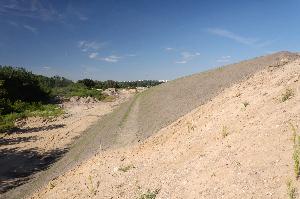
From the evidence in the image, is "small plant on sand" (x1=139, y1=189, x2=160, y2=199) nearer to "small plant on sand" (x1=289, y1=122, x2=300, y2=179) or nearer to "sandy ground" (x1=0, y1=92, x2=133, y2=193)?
"small plant on sand" (x1=289, y1=122, x2=300, y2=179)

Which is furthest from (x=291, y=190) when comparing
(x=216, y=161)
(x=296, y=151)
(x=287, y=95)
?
(x=287, y=95)

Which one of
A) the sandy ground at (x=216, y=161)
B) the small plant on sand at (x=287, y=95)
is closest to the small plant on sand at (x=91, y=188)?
the sandy ground at (x=216, y=161)

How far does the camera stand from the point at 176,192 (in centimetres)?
838

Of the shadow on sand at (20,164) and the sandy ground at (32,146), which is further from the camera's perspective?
the sandy ground at (32,146)

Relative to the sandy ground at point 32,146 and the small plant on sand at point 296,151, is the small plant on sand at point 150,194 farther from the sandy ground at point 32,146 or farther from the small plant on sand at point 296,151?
the sandy ground at point 32,146

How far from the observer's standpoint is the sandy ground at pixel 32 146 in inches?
797

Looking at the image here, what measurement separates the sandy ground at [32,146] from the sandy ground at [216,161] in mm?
Answer: 5671

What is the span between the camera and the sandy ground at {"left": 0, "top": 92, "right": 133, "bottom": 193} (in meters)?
20.2

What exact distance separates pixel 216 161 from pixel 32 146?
21574 mm

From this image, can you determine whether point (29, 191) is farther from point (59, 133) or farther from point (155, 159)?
point (59, 133)

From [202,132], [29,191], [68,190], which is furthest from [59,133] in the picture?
[202,132]

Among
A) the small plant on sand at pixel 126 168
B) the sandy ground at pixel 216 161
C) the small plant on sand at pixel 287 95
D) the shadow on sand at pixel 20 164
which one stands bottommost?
the shadow on sand at pixel 20 164

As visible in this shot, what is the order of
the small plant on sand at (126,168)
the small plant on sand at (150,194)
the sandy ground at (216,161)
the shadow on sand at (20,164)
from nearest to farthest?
1. the sandy ground at (216,161)
2. the small plant on sand at (150,194)
3. the small plant on sand at (126,168)
4. the shadow on sand at (20,164)

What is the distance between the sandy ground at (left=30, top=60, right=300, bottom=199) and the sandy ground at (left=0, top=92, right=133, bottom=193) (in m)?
5.67
